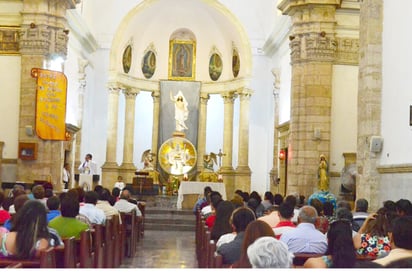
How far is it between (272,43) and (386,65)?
1439 cm

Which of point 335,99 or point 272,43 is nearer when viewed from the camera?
point 335,99

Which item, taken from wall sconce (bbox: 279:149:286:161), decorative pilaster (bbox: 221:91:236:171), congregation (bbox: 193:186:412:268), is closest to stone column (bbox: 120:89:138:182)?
decorative pilaster (bbox: 221:91:236:171)

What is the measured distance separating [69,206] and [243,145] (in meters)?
22.0

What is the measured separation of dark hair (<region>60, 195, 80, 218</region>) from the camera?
26.0 ft

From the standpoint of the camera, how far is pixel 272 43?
28047 mm

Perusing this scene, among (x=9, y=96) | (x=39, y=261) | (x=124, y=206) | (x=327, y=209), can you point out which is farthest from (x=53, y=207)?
(x=9, y=96)

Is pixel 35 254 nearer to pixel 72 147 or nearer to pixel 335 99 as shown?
pixel 335 99

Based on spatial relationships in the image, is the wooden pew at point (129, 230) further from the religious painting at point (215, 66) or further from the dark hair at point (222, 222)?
the religious painting at point (215, 66)

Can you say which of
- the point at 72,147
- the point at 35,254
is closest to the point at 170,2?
the point at 72,147

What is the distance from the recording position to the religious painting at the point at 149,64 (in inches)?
1233

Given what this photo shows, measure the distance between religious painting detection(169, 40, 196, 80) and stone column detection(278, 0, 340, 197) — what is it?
12067mm

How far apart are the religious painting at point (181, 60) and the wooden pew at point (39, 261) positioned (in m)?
26.1

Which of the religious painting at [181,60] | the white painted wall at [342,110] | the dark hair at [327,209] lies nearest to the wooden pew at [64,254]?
the dark hair at [327,209]

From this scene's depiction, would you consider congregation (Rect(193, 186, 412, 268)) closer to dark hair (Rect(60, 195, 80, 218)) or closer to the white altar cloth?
dark hair (Rect(60, 195, 80, 218))
